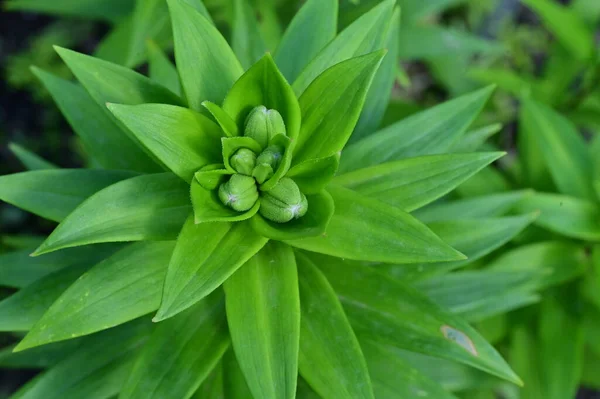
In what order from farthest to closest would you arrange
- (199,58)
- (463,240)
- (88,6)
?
(88,6) < (463,240) < (199,58)

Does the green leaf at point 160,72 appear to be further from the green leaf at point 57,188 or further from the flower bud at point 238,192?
the flower bud at point 238,192

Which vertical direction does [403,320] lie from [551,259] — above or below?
above

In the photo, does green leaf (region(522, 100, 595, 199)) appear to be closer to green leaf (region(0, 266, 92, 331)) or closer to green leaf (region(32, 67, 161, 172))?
green leaf (region(32, 67, 161, 172))

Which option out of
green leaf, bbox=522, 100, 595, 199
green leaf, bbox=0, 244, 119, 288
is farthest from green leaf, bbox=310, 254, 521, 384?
green leaf, bbox=522, 100, 595, 199

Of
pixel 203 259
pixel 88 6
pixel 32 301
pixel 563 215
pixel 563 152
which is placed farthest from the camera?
pixel 88 6

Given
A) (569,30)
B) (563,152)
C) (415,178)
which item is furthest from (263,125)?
(569,30)

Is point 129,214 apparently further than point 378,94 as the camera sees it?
No

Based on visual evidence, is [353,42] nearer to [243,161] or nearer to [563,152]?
[243,161]
